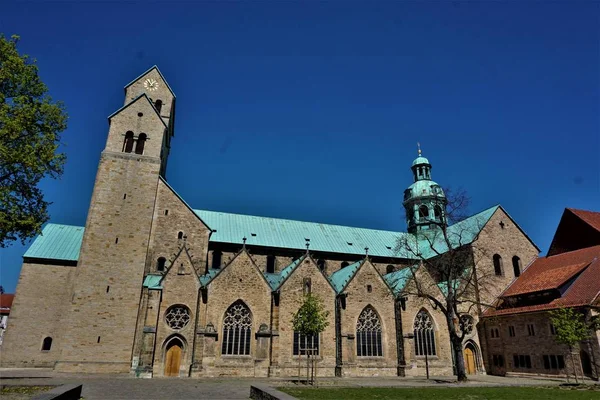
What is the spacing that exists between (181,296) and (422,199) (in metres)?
31.7

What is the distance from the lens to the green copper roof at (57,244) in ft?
104

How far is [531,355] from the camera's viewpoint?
100ft

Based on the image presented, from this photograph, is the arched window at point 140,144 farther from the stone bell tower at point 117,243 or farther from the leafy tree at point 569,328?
the leafy tree at point 569,328

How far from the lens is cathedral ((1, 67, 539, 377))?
2728 cm

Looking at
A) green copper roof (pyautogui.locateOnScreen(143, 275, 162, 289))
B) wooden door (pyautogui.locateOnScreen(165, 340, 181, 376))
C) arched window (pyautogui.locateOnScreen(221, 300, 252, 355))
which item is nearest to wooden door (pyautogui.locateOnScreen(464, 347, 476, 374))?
arched window (pyautogui.locateOnScreen(221, 300, 252, 355))

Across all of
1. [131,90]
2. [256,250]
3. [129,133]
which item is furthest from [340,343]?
[131,90]

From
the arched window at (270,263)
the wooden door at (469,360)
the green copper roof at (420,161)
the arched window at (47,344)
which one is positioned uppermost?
the green copper roof at (420,161)

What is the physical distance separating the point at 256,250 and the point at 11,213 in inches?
837

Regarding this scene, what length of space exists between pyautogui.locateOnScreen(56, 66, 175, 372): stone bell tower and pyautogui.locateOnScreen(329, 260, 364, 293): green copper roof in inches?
614

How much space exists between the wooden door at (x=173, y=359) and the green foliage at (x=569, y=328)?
25.0 m

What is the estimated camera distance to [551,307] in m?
29.0

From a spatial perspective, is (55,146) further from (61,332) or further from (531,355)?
(531,355)

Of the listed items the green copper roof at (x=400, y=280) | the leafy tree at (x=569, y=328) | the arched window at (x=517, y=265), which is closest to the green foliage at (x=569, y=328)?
the leafy tree at (x=569, y=328)

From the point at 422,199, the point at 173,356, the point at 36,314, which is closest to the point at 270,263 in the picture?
the point at 173,356
